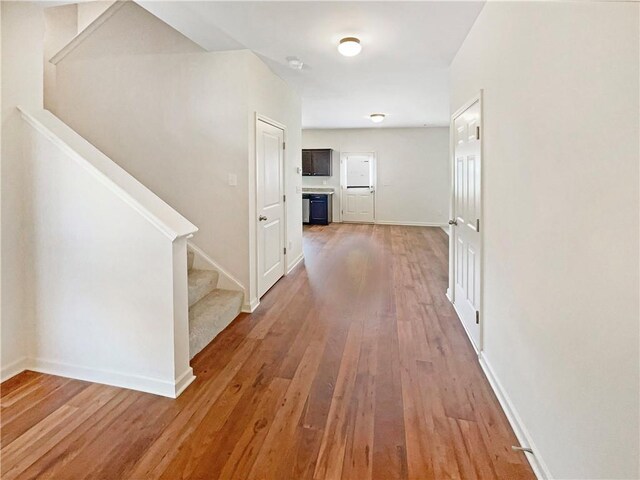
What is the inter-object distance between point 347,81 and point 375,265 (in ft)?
8.46

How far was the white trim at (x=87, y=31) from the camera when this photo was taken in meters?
3.82

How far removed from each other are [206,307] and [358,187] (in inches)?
298

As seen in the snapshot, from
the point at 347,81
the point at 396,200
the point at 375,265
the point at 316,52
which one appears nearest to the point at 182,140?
the point at 316,52

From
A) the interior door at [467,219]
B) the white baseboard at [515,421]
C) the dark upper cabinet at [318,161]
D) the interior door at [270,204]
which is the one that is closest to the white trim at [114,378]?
the interior door at [270,204]

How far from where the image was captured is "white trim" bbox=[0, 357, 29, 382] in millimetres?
2406

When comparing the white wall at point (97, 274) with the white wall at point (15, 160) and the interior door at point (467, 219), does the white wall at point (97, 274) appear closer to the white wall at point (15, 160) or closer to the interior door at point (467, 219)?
the white wall at point (15, 160)

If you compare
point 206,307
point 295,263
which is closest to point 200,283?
point 206,307

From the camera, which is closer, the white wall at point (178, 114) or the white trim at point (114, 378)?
the white trim at point (114, 378)

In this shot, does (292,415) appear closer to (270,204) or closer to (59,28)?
(270,204)

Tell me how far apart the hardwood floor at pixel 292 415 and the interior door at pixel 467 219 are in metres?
0.24

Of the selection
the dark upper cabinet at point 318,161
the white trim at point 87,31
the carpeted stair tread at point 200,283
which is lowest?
the carpeted stair tread at point 200,283

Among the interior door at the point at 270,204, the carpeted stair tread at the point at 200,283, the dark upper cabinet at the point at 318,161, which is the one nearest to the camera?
the carpeted stair tread at the point at 200,283

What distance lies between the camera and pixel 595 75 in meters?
1.20

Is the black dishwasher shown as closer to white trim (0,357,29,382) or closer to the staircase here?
the staircase
